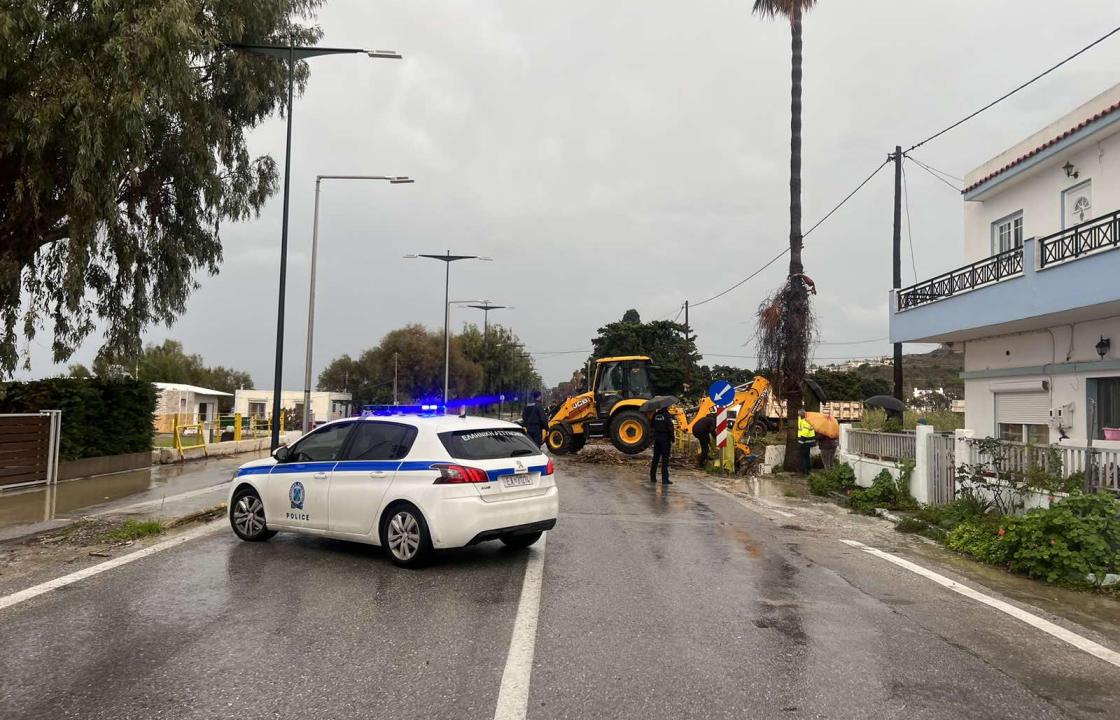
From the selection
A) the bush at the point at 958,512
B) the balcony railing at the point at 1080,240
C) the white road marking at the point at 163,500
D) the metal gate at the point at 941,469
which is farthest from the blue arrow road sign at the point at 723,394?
the white road marking at the point at 163,500

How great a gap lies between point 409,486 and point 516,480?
1077 mm

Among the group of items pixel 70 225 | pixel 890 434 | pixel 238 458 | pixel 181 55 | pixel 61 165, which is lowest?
pixel 238 458

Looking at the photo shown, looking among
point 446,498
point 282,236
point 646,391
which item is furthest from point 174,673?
point 646,391

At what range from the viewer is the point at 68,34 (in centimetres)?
1257

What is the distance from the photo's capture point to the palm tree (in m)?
18.2

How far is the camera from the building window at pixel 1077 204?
14.1 meters

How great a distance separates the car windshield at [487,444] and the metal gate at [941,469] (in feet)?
23.8

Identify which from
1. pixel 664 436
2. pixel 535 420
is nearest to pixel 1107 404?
pixel 664 436

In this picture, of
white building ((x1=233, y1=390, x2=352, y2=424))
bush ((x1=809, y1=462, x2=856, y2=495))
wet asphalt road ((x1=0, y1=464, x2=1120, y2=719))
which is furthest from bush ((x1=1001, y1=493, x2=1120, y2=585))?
white building ((x1=233, y1=390, x2=352, y2=424))

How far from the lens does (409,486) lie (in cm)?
727

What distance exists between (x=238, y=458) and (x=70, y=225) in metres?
11.5

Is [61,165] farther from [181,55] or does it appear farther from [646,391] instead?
[646,391]

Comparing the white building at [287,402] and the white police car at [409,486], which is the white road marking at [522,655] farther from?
the white building at [287,402]

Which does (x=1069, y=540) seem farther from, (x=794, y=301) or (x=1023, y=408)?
(x=794, y=301)
